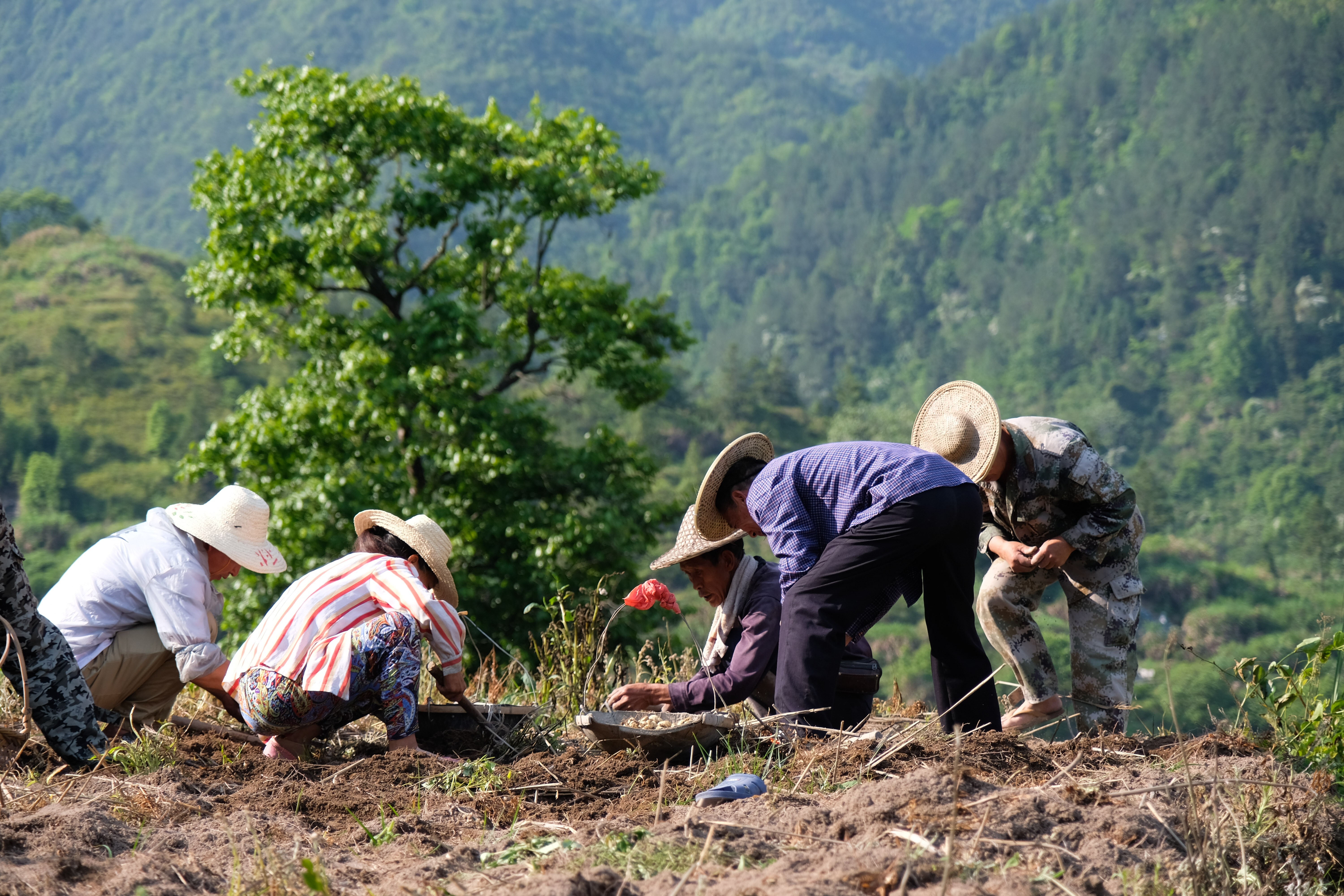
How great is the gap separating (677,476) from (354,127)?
42710 millimetres

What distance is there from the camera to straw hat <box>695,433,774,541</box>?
4.18 metres

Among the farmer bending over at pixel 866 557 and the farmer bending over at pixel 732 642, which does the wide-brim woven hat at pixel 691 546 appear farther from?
the farmer bending over at pixel 866 557

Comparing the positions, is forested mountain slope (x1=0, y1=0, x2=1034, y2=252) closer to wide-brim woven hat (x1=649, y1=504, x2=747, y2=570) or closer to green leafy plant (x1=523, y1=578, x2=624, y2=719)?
green leafy plant (x1=523, y1=578, x2=624, y2=719)

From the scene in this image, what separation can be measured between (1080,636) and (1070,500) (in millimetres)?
546

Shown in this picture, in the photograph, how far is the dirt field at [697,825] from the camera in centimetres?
269

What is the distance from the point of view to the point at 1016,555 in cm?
453

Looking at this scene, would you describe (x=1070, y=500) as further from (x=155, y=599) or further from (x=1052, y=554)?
(x=155, y=599)

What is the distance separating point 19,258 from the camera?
73688 millimetres

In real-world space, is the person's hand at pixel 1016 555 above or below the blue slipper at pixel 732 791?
above

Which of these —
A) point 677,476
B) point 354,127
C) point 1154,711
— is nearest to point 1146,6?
point 677,476

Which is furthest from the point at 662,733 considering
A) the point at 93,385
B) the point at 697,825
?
the point at 93,385

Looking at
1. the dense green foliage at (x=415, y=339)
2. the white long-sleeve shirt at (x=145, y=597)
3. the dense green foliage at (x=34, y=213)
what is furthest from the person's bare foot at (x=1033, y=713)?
the dense green foliage at (x=34, y=213)

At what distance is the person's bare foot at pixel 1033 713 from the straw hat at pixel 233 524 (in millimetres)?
2872

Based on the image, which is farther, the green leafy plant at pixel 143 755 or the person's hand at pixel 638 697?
the person's hand at pixel 638 697
